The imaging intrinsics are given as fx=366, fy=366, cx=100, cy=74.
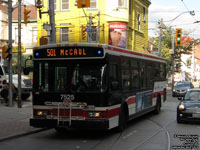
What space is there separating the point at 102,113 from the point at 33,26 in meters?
32.8

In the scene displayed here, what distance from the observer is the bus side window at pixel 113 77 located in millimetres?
10774

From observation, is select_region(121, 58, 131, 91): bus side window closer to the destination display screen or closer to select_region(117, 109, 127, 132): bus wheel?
select_region(117, 109, 127, 132): bus wheel

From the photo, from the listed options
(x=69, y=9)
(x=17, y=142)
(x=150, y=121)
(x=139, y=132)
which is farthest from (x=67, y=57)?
(x=69, y=9)

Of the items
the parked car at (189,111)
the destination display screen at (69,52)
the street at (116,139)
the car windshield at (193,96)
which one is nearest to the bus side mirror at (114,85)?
the destination display screen at (69,52)

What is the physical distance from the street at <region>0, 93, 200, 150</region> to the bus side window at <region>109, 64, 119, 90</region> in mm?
1570

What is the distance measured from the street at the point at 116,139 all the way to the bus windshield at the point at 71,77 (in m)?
1.53

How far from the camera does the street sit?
9.64 meters

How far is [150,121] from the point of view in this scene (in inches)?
612

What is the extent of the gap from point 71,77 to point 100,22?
24.5m

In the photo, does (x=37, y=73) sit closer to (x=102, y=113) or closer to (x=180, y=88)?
(x=102, y=113)

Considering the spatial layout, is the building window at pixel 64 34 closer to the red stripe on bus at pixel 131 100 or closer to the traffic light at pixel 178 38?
the traffic light at pixel 178 38

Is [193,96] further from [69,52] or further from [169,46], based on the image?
[169,46]

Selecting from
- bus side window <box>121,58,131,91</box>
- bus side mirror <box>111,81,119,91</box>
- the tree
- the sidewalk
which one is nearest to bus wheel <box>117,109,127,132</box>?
bus side window <box>121,58,131,91</box>

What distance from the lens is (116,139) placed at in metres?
10.8
